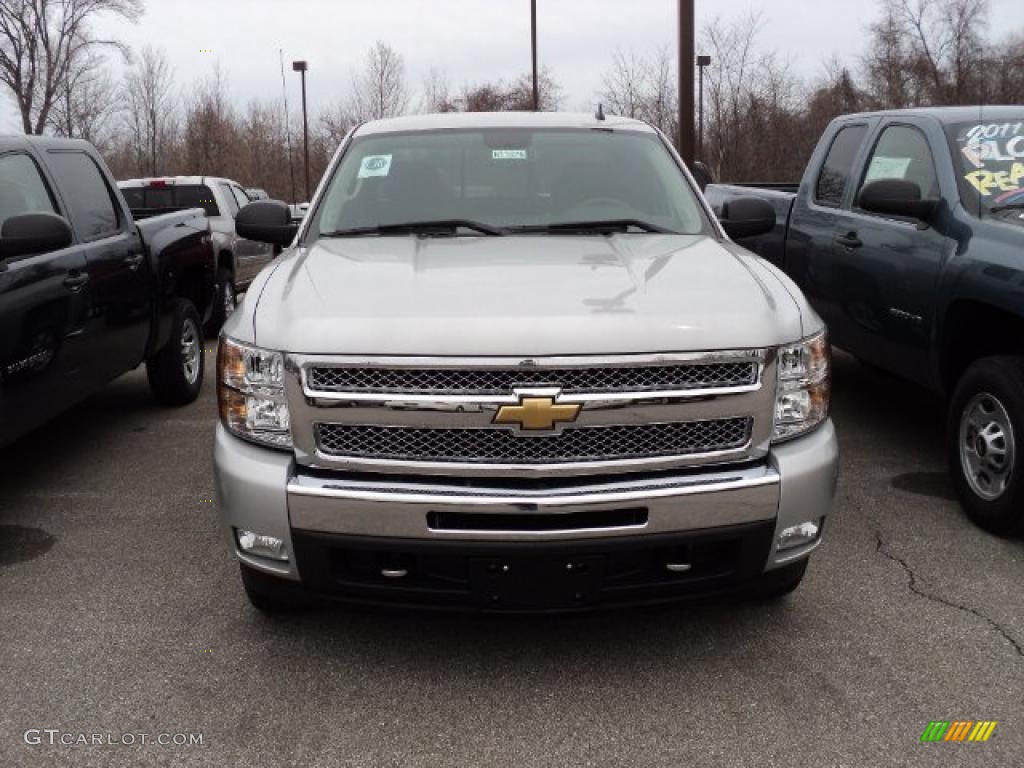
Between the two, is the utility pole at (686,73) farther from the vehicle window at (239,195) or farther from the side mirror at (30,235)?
the side mirror at (30,235)

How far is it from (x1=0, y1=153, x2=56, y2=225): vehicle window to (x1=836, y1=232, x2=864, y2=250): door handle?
4.34 meters

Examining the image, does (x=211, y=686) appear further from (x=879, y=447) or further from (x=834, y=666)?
(x=879, y=447)

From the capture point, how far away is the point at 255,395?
2.94 meters

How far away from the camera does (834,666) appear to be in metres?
3.16

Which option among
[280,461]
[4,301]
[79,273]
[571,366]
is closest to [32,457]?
[79,273]

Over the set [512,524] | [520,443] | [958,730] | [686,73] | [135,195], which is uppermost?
[686,73]

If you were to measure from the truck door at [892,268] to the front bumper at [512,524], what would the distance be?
2.29m

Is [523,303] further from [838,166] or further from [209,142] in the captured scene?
[209,142]

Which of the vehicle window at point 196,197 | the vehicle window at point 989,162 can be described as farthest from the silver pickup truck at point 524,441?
the vehicle window at point 196,197

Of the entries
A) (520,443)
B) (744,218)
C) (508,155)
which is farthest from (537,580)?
(744,218)

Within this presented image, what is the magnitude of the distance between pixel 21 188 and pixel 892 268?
14.7 ft

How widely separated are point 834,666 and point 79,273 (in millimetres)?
4040

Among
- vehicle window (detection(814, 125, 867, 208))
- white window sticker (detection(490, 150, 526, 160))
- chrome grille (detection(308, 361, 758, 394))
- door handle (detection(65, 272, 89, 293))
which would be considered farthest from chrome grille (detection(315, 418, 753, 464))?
vehicle window (detection(814, 125, 867, 208))

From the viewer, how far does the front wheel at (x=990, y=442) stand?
412cm
